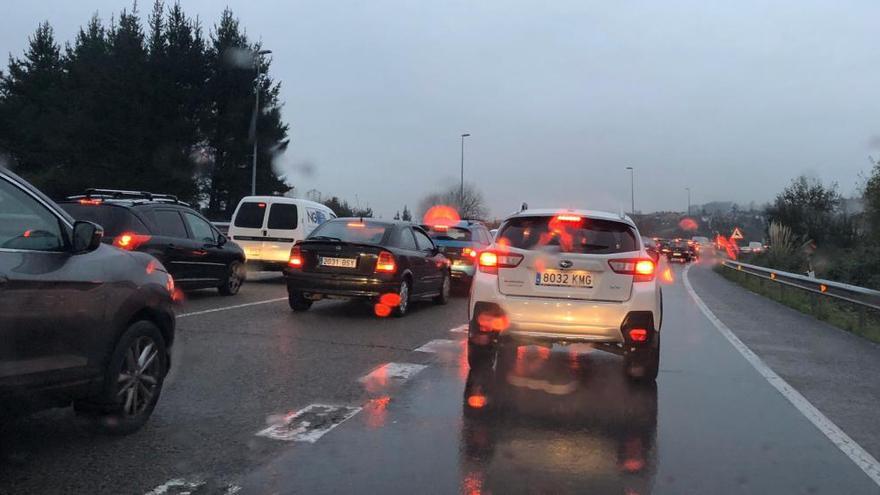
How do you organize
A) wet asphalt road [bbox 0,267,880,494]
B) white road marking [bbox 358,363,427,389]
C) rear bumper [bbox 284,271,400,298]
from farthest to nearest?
rear bumper [bbox 284,271,400,298], white road marking [bbox 358,363,427,389], wet asphalt road [bbox 0,267,880,494]

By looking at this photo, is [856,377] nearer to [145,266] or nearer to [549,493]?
[549,493]

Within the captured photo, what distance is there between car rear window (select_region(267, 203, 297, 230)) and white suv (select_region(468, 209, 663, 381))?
33.3ft

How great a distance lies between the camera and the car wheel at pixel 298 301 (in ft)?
36.1

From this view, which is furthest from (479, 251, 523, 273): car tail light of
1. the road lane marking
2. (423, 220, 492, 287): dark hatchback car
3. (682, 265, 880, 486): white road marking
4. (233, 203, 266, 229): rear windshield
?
(233, 203, 266, 229): rear windshield

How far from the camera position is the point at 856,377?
7828 millimetres

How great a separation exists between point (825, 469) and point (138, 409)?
4.56 metres

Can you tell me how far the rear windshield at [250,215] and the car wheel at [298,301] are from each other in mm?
5557

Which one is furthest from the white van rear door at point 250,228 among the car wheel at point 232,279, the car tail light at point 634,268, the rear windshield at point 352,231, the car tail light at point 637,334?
the car tail light at point 637,334

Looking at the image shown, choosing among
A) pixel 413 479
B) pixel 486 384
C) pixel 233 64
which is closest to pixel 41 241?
pixel 413 479

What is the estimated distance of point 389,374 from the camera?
695 cm

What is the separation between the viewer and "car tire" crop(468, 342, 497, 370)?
6.86 m

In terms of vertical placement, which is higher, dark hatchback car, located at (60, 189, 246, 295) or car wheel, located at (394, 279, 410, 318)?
dark hatchback car, located at (60, 189, 246, 295)

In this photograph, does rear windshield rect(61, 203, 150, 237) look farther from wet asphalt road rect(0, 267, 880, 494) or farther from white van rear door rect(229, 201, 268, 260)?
white van rear door rect(229, 201, 268, 260)

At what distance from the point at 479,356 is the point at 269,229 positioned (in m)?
10.4
